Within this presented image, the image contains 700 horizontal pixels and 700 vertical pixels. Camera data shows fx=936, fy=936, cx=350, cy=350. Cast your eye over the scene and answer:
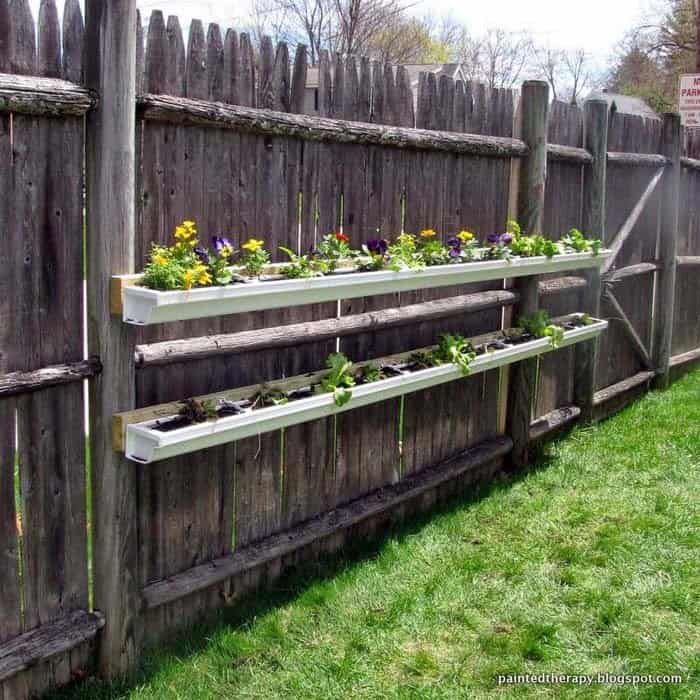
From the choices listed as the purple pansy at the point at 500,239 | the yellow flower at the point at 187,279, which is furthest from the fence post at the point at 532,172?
the yellow flower at the point at 187,279

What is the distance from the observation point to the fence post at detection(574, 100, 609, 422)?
6.58 metres

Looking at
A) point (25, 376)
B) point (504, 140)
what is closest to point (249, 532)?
point (25, 376)

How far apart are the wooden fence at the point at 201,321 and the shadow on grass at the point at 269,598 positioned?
5 cm

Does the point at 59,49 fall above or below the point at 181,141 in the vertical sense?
above

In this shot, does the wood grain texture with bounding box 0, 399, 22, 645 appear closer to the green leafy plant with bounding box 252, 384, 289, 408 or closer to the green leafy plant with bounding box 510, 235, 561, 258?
the green leafy plant with bounding box 252, 384, 289, 408

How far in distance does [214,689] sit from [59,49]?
2.23m

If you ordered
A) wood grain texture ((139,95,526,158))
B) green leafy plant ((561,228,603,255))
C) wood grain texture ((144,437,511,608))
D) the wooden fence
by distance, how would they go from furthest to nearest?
1. green leafy plant ((561,228,603,255))
2. wood grain texture ((144,437,511,608))
3. wood grain texture ((139,95,526,158))
4. the wooden fence

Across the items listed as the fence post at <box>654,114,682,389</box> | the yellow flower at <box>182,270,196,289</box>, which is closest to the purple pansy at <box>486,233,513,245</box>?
the yellow flower at <box>182,270,196,289</box>

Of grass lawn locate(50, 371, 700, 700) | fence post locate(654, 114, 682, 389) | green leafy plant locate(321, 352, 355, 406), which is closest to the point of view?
grass lawn locate(50, 371, 700, 700)

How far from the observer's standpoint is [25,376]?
2.96 meters

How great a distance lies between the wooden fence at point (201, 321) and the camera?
2.99 metres

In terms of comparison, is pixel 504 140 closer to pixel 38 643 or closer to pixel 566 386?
pixel 566 386

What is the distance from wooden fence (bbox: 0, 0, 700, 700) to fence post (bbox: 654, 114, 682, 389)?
8.15 ft

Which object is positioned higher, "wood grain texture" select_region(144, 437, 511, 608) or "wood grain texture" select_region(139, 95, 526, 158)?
"wood grain texture" select_region(139, 95, 526, 158)
